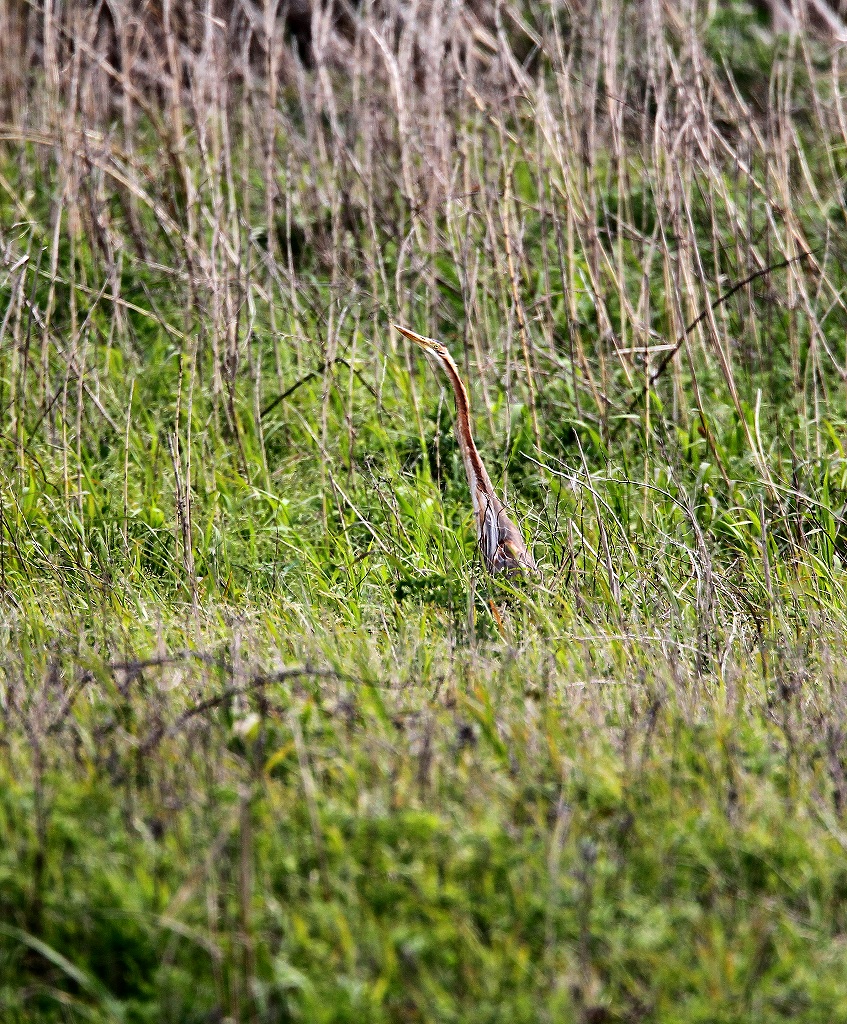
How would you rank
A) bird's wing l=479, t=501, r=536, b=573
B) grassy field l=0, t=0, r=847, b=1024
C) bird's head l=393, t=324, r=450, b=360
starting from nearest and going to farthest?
grassy field l=0, t=0, r=847, b=1024 < bird's wing l=479, t=501, r=536, b=573 < bird's head l=393, t=324, r=450, b=360

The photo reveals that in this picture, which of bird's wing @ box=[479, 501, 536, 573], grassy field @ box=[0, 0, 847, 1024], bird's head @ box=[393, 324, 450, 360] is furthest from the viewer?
bird's head @ box=[393, 324, 450, 360]

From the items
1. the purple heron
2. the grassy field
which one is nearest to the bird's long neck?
the purple heron

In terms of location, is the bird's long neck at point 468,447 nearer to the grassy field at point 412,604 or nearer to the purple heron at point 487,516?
the purple heron at point 487,516

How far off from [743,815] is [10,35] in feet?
17.3

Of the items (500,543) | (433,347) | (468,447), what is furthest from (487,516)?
(433,347)

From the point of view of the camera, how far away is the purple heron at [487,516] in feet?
11.1

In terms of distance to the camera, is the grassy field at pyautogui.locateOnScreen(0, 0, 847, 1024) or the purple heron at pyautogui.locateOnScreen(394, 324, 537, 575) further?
the purple heron at pyautogui.locateOnScreen(394, 324, 537, 575)

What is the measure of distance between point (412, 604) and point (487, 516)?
377 mm

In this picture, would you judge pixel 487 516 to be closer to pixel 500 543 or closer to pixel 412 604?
pixel 500 543

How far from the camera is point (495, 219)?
4.46 m

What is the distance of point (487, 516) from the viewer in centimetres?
345

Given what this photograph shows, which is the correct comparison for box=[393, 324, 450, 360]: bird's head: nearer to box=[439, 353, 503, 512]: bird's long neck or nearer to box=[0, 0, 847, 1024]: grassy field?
box=[439, 353, 503, 512]: bird's long neck

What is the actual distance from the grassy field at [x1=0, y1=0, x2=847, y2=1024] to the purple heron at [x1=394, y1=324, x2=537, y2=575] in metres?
0.09

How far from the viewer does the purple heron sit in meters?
3.39
